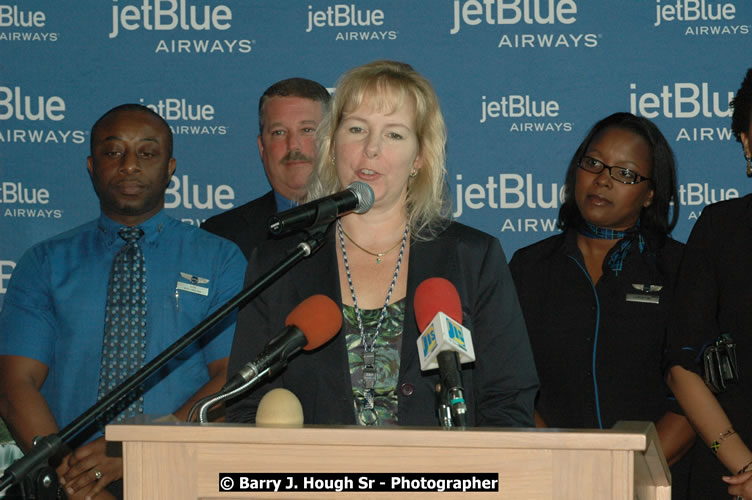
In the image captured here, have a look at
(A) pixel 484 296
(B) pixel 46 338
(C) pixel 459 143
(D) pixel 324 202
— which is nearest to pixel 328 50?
(C) pixel 459 143

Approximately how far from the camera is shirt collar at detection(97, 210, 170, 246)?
3885 millimetres

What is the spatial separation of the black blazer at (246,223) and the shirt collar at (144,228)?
11.3 inches

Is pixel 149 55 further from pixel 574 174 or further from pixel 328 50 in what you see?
pixel 574 174

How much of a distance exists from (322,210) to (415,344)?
1.95 ft

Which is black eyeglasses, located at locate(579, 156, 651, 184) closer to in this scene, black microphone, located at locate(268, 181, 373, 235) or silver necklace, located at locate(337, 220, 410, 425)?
silver necklace, located at locate(337, 220, 410, 425)

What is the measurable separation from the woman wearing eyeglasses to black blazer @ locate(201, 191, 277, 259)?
114 cm

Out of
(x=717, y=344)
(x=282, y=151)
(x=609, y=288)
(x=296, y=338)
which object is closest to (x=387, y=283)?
(x=296, y=338)

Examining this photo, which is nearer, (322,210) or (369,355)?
(322,210)

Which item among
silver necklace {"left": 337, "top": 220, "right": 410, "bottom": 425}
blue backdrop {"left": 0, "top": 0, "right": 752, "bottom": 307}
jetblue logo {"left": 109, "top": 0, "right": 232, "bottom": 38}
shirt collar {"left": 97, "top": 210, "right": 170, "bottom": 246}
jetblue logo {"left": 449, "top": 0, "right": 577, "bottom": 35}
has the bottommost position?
silver necklace {"left": 337, "top": 220, "right": 410, "bottom": 425}

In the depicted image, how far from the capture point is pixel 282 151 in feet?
13.5

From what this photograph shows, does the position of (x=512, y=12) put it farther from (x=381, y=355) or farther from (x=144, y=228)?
(x=381, y=355)

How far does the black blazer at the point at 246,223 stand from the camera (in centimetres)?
410

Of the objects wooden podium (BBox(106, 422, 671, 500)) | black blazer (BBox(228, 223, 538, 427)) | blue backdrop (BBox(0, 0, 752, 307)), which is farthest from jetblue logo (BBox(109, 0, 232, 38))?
wooden podium (BBox(106, 422, 671, 500))

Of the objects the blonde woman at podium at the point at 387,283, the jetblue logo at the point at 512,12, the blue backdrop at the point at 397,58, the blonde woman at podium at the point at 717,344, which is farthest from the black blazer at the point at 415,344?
the jetblue logo at the point at 512,12
